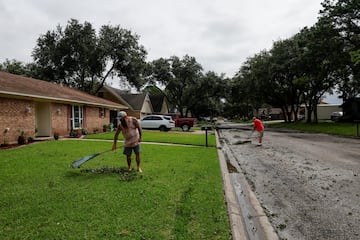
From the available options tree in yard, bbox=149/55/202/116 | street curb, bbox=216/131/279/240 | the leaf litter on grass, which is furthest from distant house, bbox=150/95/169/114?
street curb, bbox=216/131/279/240

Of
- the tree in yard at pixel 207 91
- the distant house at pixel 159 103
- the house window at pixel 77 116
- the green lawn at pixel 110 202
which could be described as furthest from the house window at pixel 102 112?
the tree in yard at pixel 207 91

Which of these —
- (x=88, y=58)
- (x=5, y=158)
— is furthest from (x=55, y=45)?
(x=5, y=158)

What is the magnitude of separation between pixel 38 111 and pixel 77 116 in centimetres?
290

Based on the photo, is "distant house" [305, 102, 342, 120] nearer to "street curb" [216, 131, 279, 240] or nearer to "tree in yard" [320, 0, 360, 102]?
"tree in yard" [320, 0, 360, 102]

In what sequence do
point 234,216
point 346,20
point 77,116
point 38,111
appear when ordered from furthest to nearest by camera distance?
point 346,20 → point 77,116 → point 38,111 → point 234,216

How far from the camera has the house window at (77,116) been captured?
54.0ft

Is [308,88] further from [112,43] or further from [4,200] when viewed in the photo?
[4,200]

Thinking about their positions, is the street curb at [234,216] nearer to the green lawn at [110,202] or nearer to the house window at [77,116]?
the green lawn at [110,202]

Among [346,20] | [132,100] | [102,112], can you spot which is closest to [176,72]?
[132,100]

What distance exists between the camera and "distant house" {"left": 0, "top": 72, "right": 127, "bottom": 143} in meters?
11.1

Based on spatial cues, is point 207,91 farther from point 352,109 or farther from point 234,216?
point 234,216

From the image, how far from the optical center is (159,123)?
77.0 ft

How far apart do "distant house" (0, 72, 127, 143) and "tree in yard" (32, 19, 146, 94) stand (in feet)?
41.1

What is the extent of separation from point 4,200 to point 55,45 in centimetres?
3211
